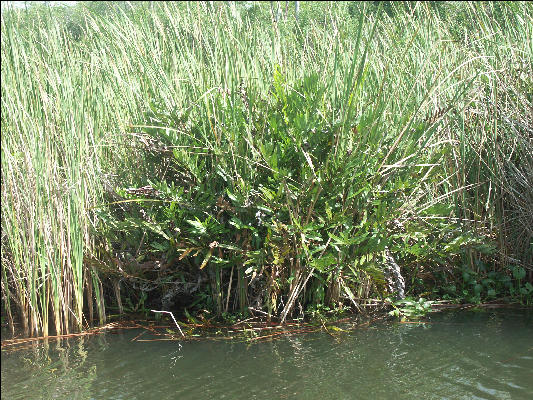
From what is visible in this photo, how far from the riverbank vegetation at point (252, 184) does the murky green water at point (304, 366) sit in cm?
34

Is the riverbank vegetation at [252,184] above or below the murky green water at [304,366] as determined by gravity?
above

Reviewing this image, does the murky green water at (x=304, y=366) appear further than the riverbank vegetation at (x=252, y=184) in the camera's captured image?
No

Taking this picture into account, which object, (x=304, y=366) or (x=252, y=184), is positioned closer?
(x=304, y=366)

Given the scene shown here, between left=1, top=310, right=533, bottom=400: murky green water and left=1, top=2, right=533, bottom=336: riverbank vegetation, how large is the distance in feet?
1.11

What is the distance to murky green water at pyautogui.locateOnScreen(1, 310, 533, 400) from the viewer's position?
272 cm

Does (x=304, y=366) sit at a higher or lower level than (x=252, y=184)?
lower

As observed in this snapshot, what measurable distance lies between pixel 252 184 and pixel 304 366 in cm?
109

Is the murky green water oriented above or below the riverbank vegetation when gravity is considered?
below

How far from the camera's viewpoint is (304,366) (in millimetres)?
2998

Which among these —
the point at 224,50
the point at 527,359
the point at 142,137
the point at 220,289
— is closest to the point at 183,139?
the point at 142,137

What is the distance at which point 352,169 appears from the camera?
3.35 m

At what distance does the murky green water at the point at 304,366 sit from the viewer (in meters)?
2.72

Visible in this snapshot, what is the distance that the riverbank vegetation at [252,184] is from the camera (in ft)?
11.3

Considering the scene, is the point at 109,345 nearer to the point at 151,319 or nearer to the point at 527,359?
the point at 151,319
